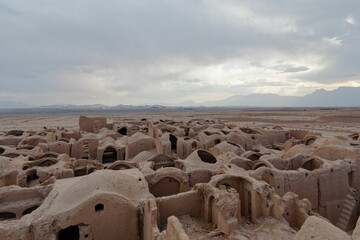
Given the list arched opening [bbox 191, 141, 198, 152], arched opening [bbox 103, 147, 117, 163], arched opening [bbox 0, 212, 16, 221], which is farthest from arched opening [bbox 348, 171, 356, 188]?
arched opening [bbox 103, 147, 117, 163]

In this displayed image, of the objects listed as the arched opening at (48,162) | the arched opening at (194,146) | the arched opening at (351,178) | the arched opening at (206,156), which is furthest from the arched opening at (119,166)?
the arched opening at (351,178)

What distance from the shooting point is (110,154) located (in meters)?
24.5

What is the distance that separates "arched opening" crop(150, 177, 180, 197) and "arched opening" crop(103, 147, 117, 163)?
11.3 meters

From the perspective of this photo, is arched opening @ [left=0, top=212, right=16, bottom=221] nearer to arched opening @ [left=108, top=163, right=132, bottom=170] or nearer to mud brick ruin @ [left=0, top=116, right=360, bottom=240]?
mud brick ruin @ [left=0, top=116, right=360, bottom=240]

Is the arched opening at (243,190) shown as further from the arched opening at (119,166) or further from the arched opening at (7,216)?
the arched opening at (7,216)

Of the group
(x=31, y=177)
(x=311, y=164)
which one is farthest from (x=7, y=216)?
(x=311, y=164)

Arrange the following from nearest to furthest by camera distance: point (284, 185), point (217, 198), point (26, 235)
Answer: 1. point (26, 235)
2. point (217, 198)
3. point (284, 185)

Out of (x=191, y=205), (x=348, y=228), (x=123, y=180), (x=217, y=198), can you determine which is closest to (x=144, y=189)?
(x=123, y=180)

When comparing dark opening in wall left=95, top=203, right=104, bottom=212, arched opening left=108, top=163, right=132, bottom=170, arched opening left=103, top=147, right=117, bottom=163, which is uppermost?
dark opening in wall left=95, top=203, right=104, bottom=212

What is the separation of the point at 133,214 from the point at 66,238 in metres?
3.51

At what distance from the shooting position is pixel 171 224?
8.43m

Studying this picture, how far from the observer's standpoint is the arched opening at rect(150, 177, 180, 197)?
14.0m

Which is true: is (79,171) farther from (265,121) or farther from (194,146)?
(265,121)

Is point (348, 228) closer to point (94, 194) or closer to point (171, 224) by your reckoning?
point (171, 224)
